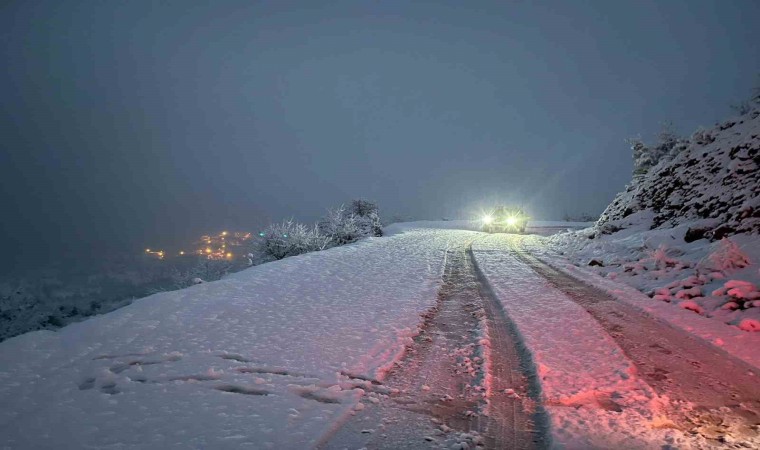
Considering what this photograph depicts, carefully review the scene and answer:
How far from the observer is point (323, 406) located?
9.52 feet

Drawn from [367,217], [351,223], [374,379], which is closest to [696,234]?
[374,379]

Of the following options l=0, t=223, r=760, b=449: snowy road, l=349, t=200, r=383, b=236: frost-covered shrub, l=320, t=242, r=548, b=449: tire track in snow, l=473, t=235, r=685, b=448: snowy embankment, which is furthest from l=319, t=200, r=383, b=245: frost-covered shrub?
l=320, t=242, r=548, b=449: tire track in snow

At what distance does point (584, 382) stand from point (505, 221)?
87.3ft

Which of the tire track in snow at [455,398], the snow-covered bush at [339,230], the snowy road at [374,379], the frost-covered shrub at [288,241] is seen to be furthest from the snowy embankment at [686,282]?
the snow-covered bush at [339,230]

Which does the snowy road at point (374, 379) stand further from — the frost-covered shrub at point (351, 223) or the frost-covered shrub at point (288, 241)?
the frost-covered shrub at point (351, 223)

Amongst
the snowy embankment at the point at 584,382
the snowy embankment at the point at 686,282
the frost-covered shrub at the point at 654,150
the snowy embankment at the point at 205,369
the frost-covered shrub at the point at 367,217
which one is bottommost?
the snowy embankment at the point at 205,369

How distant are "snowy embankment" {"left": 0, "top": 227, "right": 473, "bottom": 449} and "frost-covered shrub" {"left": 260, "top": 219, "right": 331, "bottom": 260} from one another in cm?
842

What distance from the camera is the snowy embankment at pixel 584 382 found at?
2.43 m

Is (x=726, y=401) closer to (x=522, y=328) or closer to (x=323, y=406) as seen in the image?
(x=522, y=328)

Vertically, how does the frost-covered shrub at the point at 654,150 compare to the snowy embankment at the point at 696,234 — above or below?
above

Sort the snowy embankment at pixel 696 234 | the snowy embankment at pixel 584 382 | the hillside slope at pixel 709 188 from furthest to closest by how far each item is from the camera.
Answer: the hillside slope at pixel 709 188, the snowy embankment at pixel 696 234, the snowy embankment at pixel 584 382

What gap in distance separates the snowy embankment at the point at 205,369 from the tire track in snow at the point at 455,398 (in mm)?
247

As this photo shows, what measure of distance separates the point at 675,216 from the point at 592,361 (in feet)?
36.5

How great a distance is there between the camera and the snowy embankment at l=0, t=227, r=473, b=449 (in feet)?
8.43
